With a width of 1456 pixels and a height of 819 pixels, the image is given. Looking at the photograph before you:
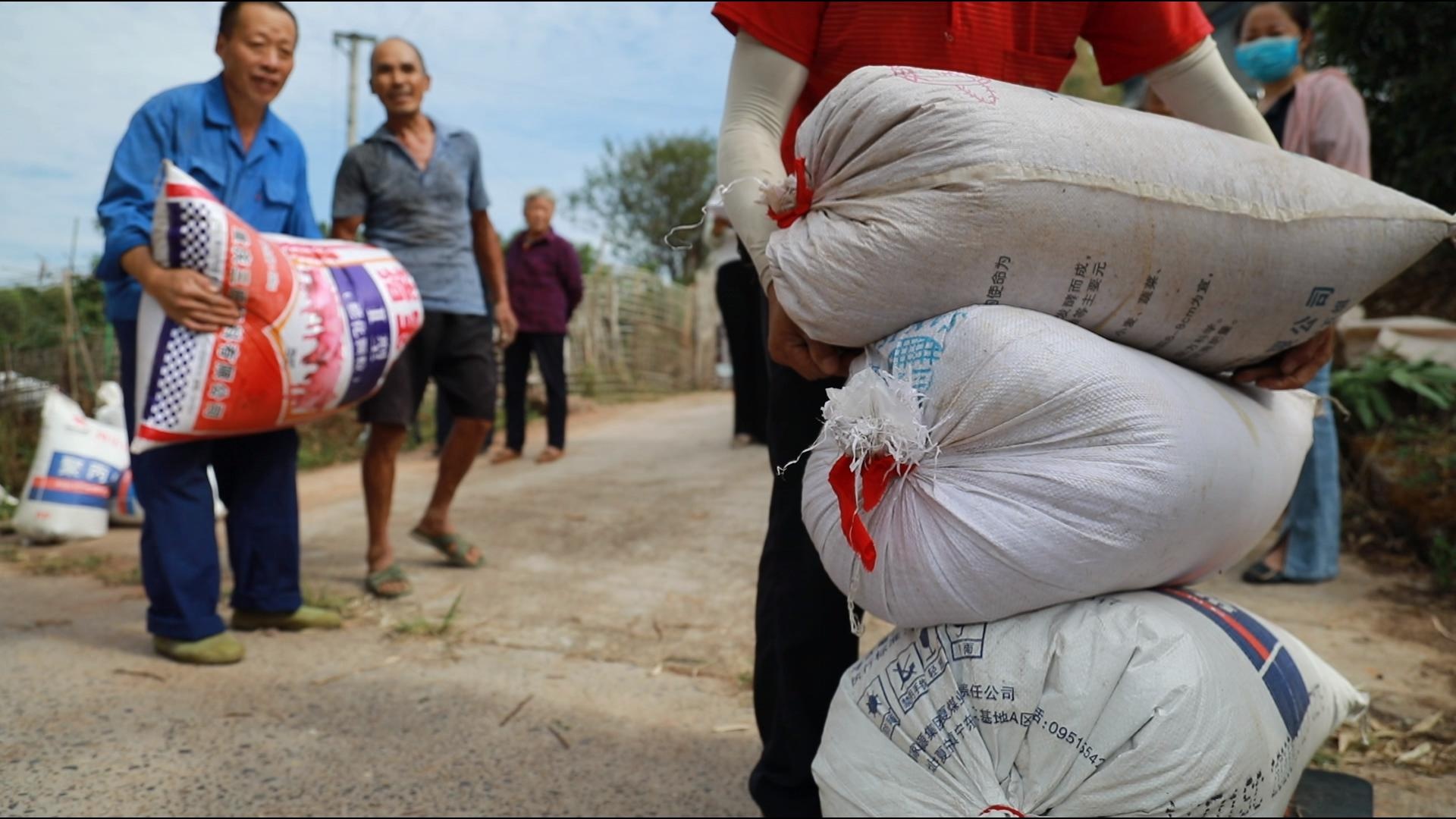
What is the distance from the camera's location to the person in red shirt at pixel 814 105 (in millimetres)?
1646

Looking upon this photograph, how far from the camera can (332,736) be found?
7.81 ft

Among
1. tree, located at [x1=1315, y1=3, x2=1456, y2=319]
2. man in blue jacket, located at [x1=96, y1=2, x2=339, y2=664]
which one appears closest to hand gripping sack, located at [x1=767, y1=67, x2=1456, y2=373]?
man in blue jacket, located at [x1=96, y1=2, x2=339, y2=664]

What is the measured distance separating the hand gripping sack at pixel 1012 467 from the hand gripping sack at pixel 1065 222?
6cm

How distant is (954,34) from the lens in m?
1.65

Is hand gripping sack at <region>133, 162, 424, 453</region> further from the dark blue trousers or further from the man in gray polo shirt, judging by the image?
the man in gray polo shirt

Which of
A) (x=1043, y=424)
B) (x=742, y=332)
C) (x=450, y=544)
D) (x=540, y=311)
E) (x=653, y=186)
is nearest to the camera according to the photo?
(x=1043, y=424)

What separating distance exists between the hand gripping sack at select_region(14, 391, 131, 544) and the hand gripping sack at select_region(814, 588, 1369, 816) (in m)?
3.17

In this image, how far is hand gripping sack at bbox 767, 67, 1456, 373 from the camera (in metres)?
1.30

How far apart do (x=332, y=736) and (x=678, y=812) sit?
2.65ft

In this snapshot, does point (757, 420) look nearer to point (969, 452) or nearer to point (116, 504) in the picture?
point (116, 504)

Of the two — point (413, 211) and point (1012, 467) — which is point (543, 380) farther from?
point (1012, 467)

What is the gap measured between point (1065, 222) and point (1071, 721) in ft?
1.93

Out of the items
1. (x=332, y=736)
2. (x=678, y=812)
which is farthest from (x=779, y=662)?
(x=332, y=736)

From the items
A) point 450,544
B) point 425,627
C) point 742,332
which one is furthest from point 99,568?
point 742,332
